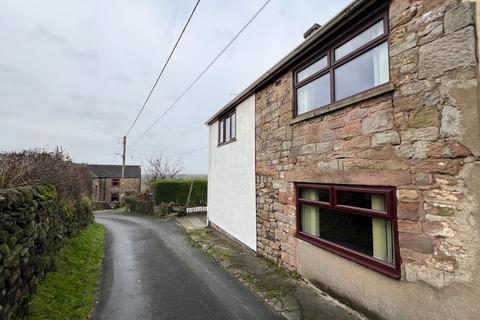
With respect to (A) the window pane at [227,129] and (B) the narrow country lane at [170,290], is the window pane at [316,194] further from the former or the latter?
(A) the window pane at [227,129]

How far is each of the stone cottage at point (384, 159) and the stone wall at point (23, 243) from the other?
5.15 m

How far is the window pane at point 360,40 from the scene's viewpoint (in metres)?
4.54

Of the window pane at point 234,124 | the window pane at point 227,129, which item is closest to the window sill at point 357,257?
the window pane at point 234,124

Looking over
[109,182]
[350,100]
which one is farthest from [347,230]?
[109,182]

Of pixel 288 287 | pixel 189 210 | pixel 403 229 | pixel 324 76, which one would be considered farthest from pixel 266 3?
pixel 189 210

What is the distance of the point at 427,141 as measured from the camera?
3.64 meters

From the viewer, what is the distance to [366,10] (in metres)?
4.61

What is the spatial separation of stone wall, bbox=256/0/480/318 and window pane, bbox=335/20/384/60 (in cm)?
35

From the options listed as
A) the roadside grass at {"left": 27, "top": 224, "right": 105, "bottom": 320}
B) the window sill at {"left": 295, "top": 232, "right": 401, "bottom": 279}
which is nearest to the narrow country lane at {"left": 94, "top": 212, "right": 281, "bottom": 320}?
the roadside grass at {"left": 27, "top": 224, "right": 105, "bottom": 320}

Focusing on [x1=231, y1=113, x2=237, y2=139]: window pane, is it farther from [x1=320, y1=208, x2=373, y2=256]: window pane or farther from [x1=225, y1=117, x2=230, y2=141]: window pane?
[x1=320, y1=208, x2=373, y2=256]: window pane

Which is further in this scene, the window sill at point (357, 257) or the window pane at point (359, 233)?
the window pane at point (359, 233)

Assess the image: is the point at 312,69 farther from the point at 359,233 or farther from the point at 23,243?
the point at 23,243

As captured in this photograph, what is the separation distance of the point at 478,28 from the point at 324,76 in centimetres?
276

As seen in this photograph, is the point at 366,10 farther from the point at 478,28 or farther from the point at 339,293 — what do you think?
the point at 339,293
